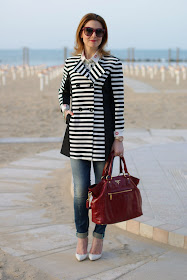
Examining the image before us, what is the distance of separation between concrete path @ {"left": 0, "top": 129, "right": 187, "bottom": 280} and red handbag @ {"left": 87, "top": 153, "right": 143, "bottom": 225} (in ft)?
1.32

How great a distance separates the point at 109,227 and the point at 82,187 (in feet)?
3.35

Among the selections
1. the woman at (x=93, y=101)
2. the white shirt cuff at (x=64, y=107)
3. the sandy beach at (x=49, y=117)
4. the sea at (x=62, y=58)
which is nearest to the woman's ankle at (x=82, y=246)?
the woman at (x=93, y=101)

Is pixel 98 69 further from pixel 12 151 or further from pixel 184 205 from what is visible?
pixel 12 151

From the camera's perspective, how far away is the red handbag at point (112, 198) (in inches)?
119

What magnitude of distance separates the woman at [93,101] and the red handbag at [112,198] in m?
0.13

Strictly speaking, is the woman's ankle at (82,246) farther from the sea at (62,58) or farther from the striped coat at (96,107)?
the sea at (62,58)

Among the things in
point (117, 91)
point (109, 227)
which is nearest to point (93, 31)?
point (117, 91)

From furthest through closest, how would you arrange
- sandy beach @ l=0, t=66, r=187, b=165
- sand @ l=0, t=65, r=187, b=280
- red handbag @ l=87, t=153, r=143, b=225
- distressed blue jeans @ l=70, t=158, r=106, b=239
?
sandy beach @ l=0, t=66, r=187, b=165 < sand @ l=0, t=65, r=187, b=280 < distressed blue jeans @ l=70, t=158, r=106, b=239 < red handbag @ l=87, t=153, r=143, b=225

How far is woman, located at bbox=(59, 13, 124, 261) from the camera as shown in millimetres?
3051

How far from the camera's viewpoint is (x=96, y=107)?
120 inches

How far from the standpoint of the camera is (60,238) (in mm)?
3812

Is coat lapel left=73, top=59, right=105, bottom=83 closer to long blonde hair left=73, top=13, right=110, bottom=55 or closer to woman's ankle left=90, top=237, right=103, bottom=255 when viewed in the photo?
long blonde hair left=73, top=13, right=110, bottom=55

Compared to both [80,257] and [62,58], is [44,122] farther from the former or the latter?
[62,58]

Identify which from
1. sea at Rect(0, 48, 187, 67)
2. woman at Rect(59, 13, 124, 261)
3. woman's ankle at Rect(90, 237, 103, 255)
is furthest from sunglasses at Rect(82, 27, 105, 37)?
sea at Rect(0, 48, 187, 67)
